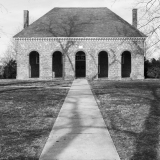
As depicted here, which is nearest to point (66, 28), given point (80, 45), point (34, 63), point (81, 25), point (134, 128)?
point (81, 25)

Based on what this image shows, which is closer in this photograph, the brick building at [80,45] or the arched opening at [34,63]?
A: the brick building at [80,45]

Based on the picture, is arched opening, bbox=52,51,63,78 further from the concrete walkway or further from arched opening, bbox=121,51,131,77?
the concrete walkway

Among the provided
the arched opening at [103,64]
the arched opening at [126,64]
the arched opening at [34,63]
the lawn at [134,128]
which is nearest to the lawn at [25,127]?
the lawn at [134,128]

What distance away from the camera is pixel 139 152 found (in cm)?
531

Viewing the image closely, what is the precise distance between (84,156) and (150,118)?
14.2 feet

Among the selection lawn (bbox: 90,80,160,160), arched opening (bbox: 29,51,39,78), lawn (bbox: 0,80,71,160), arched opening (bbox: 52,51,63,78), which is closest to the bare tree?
arched opening (bbox: 52,51,63,78)

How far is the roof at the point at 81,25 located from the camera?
32312mm

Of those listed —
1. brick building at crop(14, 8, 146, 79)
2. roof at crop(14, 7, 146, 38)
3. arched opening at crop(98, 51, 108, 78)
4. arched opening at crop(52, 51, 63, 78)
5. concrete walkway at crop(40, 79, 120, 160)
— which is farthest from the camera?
arched opening at crop(98, 51, 108, 78)

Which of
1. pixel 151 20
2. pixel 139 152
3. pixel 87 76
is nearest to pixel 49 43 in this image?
pixel 87 76

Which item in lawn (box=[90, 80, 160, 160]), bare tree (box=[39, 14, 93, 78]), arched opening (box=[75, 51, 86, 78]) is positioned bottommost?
lawn (box=[90, 80, 160, 160])

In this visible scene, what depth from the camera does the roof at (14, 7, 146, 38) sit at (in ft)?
106

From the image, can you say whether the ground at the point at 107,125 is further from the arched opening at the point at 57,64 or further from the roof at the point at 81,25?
the arched opening at the point at 57,64

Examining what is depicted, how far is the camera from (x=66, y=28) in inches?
1310

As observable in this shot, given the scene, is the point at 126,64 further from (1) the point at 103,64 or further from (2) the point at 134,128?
(2) the point at 134,128
